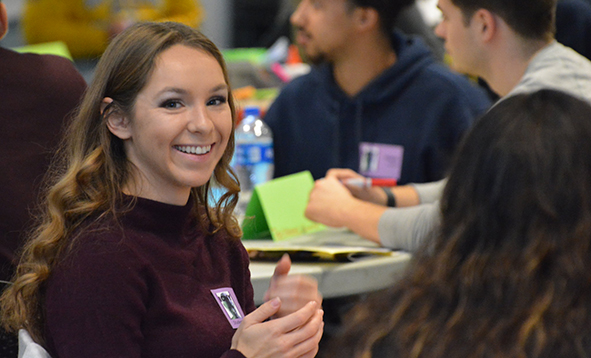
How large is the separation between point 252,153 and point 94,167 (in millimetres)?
1326

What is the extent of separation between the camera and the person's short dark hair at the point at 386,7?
2641 millimetres

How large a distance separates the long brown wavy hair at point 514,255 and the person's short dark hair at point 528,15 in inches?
45.9

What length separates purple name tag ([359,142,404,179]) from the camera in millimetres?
2482

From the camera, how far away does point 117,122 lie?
124 cm

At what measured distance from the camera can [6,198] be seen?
4.72ft

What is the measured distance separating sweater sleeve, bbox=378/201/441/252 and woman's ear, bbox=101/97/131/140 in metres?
0.87

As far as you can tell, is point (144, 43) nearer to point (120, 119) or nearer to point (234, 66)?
point (120, 119)

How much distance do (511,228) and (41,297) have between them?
0.74m

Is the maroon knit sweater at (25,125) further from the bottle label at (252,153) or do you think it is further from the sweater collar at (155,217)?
the bottle label at (252,153)

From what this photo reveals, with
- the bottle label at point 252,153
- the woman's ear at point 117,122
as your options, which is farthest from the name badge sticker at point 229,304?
the bottle label at point 252,153

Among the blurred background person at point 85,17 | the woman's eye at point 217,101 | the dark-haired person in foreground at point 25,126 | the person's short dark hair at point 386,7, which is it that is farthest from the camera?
the blurred background person at point 85,17

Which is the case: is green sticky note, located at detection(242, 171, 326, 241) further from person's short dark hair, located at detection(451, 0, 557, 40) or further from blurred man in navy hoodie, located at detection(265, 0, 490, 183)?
person's short dark hair, located at detection(451, 0, 557, 40)

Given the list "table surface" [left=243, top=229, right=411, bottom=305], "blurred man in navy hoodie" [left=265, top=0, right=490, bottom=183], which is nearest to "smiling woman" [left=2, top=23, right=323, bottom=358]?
"table surface" [left=243, top=229, right=411, bottom=305]

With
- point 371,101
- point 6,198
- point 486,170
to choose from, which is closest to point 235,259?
point 6,198
